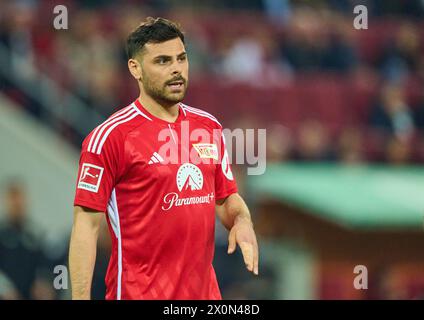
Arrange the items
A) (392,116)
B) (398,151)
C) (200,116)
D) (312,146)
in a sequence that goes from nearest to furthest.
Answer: (200,116)
(312,146)
(398,151)
(392,116)

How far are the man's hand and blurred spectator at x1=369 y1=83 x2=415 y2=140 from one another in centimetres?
805

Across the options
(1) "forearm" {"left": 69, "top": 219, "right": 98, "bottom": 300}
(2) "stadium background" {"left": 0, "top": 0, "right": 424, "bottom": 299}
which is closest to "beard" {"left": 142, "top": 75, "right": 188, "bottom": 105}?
(1) "forearm" {"left": 69, "top": 219, "right": 98, "bottom": 300}

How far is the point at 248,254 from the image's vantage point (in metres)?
5.44

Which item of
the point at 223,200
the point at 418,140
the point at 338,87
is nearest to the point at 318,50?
the point at 338,87

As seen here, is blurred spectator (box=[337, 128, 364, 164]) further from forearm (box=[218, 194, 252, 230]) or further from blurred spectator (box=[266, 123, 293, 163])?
forearm (box=[218, 194, 252, 230])

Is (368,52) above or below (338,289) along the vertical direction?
above

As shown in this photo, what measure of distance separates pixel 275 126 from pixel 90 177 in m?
7.49

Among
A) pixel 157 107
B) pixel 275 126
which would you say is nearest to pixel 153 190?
pixel 157 107

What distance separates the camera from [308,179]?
40.5 feet

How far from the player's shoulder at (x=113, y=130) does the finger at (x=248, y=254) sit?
0.81m

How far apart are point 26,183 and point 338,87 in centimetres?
424

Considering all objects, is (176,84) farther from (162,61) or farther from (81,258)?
(81,258)
